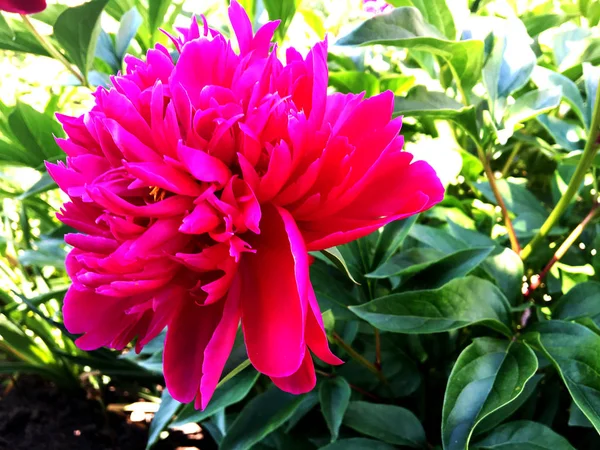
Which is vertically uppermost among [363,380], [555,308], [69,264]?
[69,264]

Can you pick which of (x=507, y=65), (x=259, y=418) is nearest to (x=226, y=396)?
(x=259, y=418)

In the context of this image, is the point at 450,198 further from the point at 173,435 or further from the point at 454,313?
the point at 173,435

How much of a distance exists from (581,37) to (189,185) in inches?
18.7

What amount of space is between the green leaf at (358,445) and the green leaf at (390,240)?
0.14 meters

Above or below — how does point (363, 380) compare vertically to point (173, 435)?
above

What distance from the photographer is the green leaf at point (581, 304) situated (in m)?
0.38

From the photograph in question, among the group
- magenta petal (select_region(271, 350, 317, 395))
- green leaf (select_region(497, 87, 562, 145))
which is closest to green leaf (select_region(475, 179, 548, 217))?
green leaf (select_region(497, 87, 562, 145))

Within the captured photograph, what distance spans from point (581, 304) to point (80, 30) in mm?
469

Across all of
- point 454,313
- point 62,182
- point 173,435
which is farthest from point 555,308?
point 173,435

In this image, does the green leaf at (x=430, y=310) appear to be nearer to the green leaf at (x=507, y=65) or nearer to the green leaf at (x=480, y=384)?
the green leaf at (x=480, y=384)

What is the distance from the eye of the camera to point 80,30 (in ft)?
1.39

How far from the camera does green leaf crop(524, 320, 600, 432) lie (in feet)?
0.99

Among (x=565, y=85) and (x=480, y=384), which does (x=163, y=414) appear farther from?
(x=565, y=85)

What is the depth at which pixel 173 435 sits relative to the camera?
73cm
